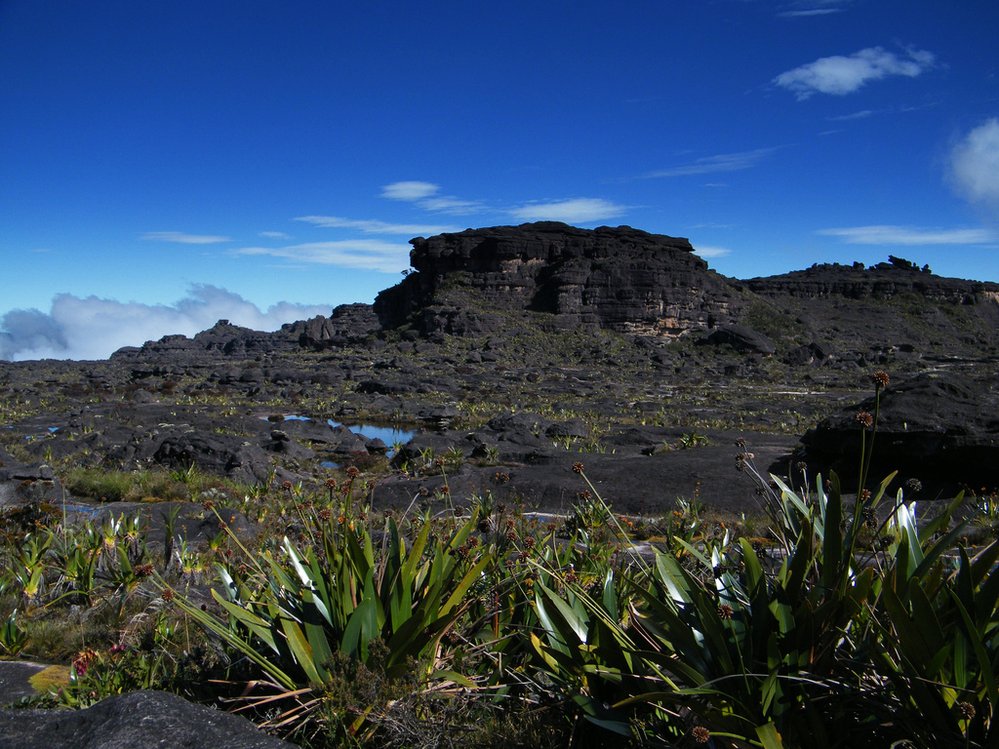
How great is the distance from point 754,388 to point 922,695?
42.7 metres

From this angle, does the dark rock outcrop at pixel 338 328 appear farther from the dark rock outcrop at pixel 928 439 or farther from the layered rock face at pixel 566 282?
the dark rock outcrop at pixel 928 439

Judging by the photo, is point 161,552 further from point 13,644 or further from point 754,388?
point 754,388

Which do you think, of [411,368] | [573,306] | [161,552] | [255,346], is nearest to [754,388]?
[411,368]

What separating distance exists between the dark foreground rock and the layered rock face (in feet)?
213

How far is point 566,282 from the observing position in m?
73.5

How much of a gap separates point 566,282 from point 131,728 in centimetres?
7228

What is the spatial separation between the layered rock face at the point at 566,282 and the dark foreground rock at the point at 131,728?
64987 mm

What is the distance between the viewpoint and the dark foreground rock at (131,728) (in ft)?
7.52

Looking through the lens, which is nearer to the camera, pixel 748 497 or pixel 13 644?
pixel 13 644

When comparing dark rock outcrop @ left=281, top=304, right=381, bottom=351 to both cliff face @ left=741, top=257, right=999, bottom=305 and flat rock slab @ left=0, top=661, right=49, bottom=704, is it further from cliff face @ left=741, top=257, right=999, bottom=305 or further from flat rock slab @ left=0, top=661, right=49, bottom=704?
flat rock slab @ left=0, top=661, right=49, bottom=704

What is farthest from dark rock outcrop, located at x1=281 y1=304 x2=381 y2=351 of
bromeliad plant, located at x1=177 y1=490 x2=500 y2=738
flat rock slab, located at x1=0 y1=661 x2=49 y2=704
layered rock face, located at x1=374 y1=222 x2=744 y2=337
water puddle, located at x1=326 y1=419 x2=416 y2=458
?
bromeliad plant, located at x1=177 y1=490 x2=500 y2=738

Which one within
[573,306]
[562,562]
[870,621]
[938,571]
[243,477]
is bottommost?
[243,477]

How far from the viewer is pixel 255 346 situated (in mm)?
87688

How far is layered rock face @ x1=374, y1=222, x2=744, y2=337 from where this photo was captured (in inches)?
2872
